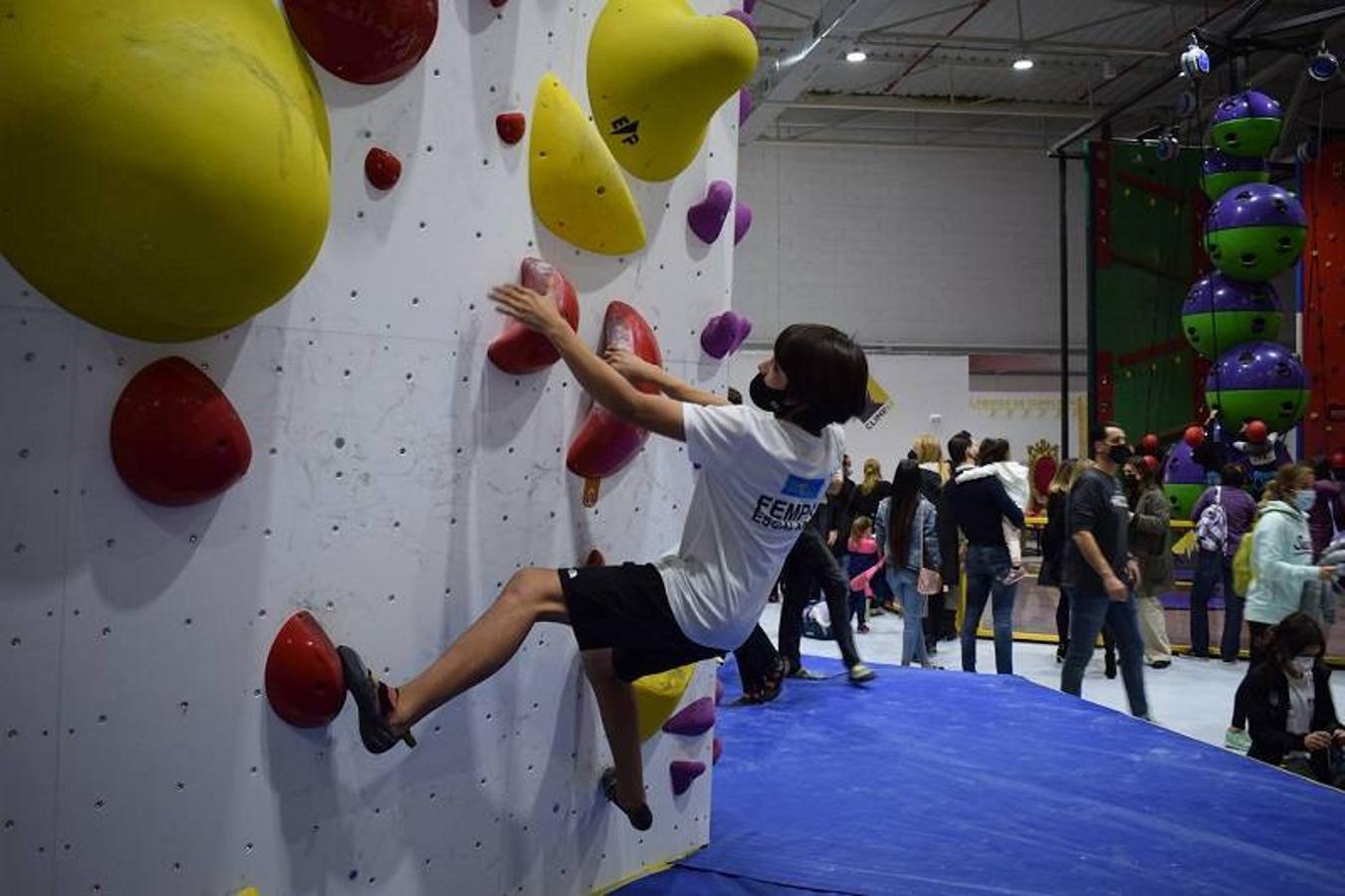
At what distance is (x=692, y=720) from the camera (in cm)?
280

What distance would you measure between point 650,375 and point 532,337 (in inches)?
10.3

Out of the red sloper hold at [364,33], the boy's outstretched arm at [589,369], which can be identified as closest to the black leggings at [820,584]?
the boy's outstretched arm at [589,369]

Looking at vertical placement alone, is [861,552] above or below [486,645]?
below

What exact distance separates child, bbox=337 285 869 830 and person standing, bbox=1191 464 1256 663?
507cm

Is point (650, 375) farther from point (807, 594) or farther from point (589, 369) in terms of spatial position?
point (807, 594)

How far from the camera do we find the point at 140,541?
173 cm

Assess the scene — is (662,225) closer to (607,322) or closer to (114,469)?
(607,322)

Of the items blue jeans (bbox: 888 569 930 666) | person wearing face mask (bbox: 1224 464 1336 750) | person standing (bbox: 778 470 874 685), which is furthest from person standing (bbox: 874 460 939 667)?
person wearing face mask (bbox: 1224 464 1336 750)

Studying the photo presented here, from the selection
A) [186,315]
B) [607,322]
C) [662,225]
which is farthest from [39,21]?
[662,225]

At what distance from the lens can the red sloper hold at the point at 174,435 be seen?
1.68 metres

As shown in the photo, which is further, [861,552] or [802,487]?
[861,552]

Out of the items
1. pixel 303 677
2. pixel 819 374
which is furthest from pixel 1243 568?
pixel 303 677

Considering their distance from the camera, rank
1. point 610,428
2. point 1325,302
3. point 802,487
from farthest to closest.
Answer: point 1325,302 < point 610,428 < point 802,487

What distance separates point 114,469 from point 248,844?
691 millimetres
